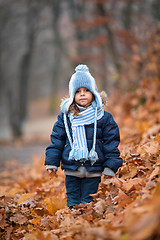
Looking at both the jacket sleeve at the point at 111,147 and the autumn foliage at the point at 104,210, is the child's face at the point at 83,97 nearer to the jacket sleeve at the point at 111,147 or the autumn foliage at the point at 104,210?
the jacket sleeve at the point at 111,147

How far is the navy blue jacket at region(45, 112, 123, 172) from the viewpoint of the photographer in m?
2.91

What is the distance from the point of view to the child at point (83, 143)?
2902mm

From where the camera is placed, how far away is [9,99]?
16.6 meters

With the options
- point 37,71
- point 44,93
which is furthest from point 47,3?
point 44,93

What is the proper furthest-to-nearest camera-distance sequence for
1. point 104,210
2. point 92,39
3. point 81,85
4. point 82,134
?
point 92,39 → point 81,85 → point 82,134 → point 104,210

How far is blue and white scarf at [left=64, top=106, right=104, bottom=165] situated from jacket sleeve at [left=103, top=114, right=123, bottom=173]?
0.41ft

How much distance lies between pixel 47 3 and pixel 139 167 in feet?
47.5

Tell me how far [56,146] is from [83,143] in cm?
31

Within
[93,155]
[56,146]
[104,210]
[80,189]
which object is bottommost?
[104,210]

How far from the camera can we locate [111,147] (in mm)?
2914

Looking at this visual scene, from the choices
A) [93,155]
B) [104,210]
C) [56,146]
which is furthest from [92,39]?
[104,210]

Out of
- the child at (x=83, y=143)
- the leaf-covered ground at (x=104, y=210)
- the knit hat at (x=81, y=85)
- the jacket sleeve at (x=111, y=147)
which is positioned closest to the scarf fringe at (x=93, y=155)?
the child at (x=83, y=143)

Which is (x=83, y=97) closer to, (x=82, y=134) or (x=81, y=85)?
(x=81, y=85)

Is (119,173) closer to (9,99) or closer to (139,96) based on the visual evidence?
(139,96)
